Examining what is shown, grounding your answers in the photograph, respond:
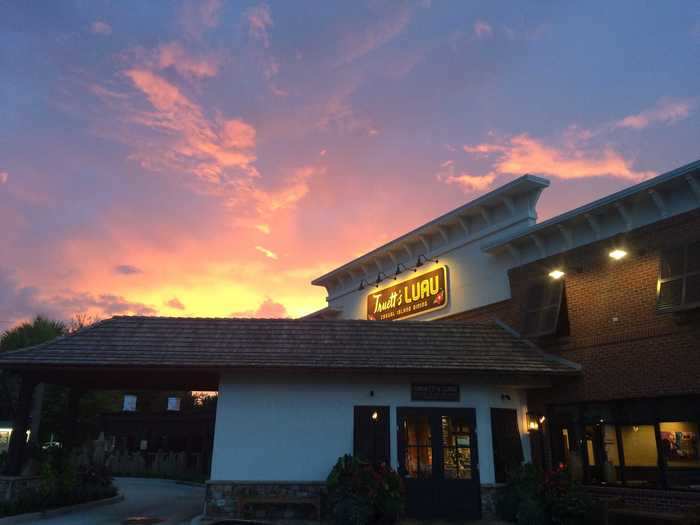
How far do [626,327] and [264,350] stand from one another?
9761 millimetres

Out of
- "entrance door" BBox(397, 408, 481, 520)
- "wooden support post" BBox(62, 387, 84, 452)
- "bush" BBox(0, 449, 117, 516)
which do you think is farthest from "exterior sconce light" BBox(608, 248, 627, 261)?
"wooden support post" BBox(62, 387, 84, 452)

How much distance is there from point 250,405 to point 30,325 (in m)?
29.7

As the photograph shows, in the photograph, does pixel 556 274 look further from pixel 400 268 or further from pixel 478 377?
pixel 400 268

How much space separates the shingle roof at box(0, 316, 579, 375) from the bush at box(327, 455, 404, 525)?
2577mm

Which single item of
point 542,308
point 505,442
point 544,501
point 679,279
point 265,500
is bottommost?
point 265,500

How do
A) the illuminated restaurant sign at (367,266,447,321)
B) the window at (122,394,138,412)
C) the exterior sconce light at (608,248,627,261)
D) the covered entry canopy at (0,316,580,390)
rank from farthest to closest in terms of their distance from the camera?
the window at (122,394,138,412) < the illuminated restaurant sign at (367,266,447,321) < the exterior sconce light at (608,248,627,261) < the covered entry canopy at (0,316,580,390)

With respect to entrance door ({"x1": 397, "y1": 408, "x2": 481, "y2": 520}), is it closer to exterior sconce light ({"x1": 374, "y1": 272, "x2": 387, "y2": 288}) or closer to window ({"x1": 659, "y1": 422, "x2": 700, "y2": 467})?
window ({"x1": 659, "y1": 422, "x2": 700, "y2": 467})

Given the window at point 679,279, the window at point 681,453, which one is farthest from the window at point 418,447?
the window at point 679,279

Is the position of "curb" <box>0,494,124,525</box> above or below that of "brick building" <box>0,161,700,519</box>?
below

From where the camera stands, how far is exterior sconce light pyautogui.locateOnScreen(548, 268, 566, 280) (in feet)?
53.7

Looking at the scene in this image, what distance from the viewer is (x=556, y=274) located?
16500 millimetres

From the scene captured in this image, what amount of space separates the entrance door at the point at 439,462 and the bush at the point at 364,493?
1.14 meters

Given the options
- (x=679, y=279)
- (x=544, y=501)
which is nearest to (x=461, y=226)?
(x=679, y=279)

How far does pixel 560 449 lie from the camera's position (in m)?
15.2
